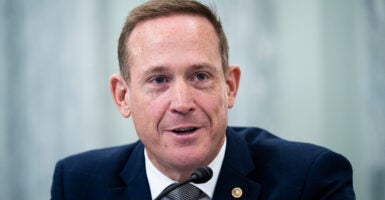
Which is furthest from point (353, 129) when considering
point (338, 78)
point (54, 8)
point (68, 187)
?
point (54, 8)

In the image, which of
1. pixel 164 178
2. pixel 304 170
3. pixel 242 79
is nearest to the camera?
pixel 304 170

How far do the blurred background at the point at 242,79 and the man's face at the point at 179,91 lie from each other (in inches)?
48.1

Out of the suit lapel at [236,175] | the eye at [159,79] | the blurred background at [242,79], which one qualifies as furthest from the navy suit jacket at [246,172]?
the blurred background at [242,79]

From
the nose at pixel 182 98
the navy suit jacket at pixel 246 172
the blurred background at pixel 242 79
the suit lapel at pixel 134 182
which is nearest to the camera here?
the nose at pixel 182 98

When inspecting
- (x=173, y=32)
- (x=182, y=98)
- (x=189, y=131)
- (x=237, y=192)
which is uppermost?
(x=173, y=32)

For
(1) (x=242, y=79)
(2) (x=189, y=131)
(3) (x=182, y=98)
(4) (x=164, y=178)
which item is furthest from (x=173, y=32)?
(1) (x=242, y=79)

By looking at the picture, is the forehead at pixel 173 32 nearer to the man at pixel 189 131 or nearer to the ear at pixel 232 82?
the man at pixel 189 131

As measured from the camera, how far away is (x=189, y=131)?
67.5 inches

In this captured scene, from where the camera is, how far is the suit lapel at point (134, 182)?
1933mm

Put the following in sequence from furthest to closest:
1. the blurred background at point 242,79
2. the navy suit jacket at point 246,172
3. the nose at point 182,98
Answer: the blurred background at point 242,79
the navy suit jacket at point 246,172
the nose at point 182,98

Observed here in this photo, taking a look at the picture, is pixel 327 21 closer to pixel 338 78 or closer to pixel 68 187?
pixel 338 78

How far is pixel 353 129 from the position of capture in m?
2.96

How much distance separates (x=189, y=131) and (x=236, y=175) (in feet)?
0.96

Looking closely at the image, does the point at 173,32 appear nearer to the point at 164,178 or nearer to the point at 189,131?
the point at 189,131
